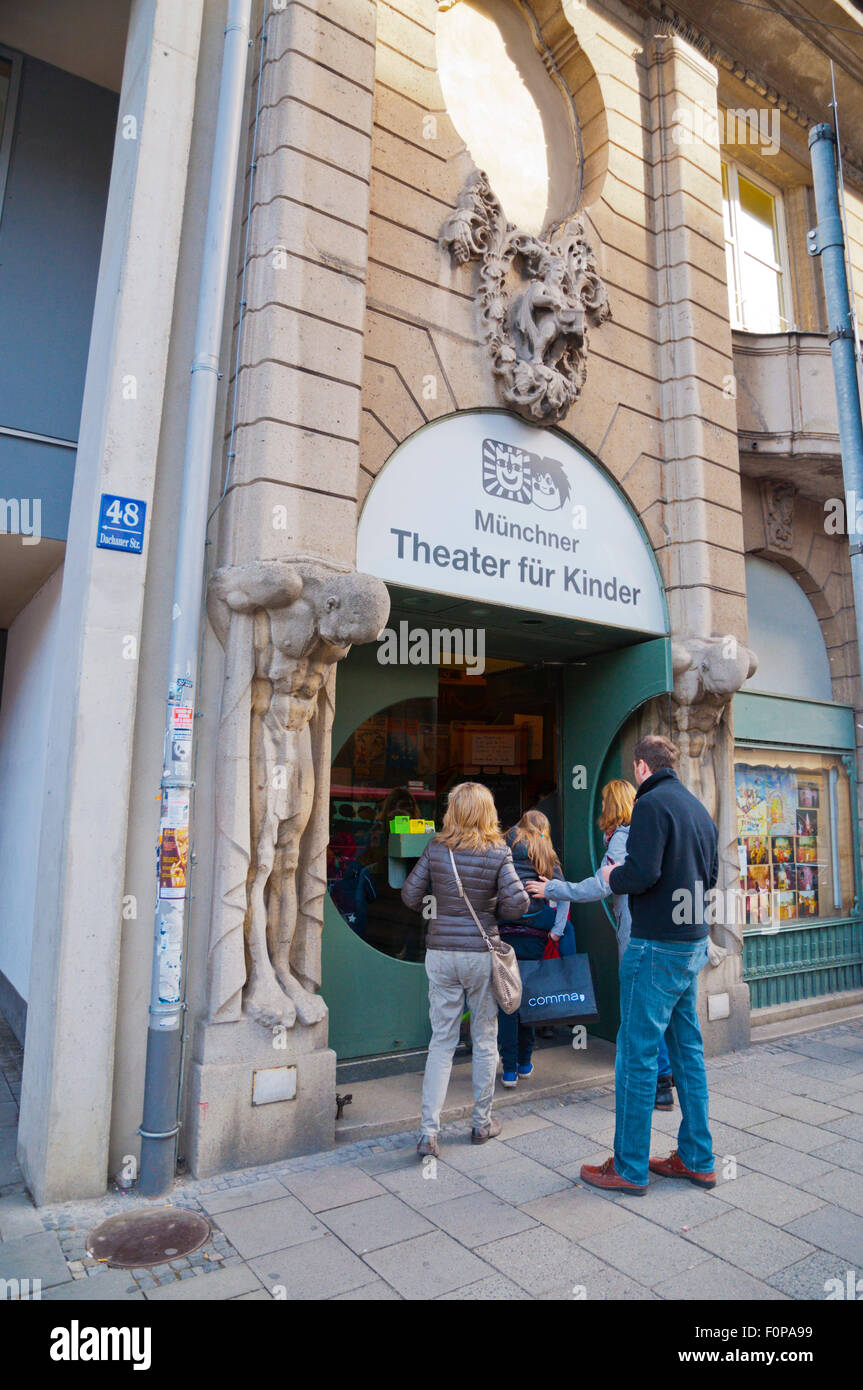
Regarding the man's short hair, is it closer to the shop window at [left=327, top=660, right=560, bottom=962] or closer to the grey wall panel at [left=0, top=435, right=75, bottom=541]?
the shop window at [left=327, top=660, right=560, bottom=962]

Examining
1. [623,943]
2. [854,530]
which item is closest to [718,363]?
[854,530]

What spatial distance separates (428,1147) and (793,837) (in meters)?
5.88

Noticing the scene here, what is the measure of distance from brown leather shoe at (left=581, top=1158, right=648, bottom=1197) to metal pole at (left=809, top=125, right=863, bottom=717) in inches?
165

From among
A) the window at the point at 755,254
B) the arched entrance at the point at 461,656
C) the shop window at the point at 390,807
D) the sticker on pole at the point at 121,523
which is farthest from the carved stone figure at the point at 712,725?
the window at the point at 755,254

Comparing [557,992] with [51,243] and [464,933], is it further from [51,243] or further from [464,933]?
[51,243]

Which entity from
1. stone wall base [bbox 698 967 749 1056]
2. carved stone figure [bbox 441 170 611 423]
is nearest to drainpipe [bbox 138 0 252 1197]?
carved stone figure [bbox 441 170 611 423]

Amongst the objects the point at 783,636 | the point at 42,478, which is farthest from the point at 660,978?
the point at 783,636

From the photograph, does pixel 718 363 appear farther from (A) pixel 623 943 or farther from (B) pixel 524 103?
(A) pixel 623 943

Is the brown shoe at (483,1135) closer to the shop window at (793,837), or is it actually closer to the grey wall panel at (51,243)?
the shop window at (793,837)

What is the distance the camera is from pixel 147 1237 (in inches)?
141

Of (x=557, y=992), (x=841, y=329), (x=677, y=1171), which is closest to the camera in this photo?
(x=677, y=1171)

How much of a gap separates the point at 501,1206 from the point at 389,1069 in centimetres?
190

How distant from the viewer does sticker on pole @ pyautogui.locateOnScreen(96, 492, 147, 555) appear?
14.4 feet

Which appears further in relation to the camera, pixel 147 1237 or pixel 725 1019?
pixel 725 1019
